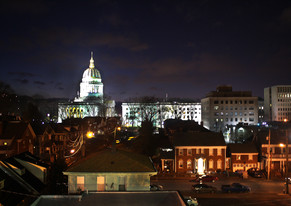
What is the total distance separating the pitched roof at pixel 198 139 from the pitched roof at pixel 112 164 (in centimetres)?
1817

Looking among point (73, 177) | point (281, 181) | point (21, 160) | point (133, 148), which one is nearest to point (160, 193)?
point (73, 177)

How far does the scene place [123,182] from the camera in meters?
16.6

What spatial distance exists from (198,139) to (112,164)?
20560 mm

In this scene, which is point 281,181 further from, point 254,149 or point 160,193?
point 160,193

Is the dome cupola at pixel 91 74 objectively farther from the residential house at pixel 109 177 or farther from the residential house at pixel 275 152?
the residential house at pixel 109 177

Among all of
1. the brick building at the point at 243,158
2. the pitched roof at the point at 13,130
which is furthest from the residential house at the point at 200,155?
the pitched roof at the point at 13,130

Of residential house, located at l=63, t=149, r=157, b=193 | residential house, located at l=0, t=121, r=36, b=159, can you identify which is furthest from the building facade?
residential house, located at l=0, t=121, r=36, b=159

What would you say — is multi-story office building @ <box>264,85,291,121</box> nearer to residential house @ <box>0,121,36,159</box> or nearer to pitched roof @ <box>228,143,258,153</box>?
pitched roof @ <box>228,143,258,153</box>

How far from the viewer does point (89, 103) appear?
135875 millimetres

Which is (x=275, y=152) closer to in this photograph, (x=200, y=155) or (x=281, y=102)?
→ (x=200, y=155)

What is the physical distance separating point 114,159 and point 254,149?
24.5m

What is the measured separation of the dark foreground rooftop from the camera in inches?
481

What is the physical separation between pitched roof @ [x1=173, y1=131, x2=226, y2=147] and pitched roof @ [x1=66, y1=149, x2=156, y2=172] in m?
18.2

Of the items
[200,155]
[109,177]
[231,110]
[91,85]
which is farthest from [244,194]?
[91,85]
